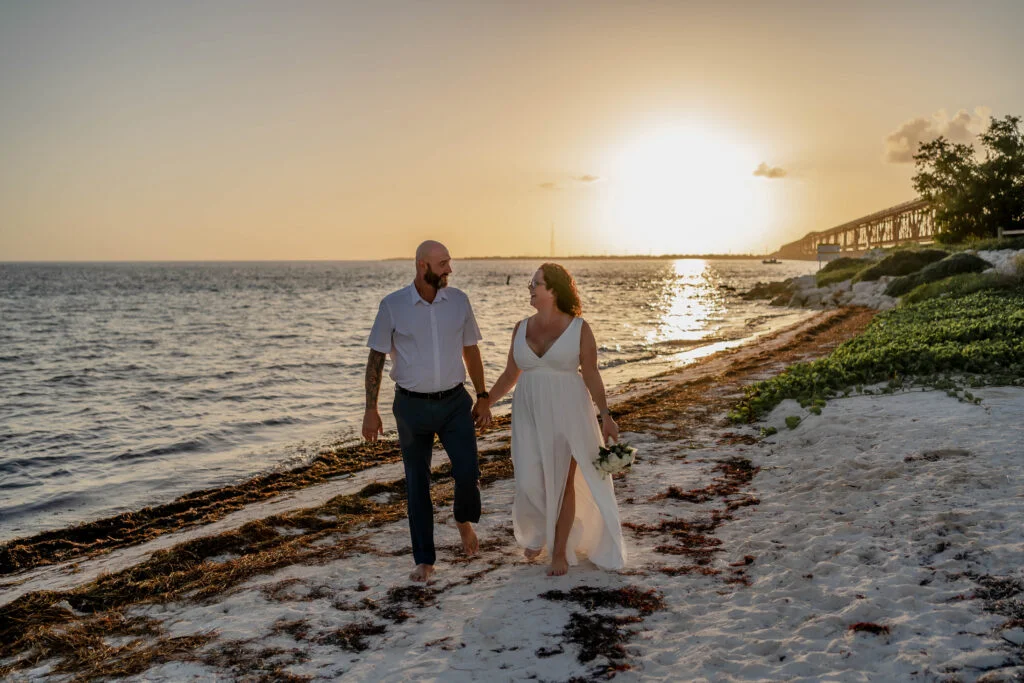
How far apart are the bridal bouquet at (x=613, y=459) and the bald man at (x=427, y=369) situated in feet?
3.03

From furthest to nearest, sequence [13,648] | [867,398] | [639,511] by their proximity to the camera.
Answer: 1. [867,398]
2. [639,511]
3. [13,648]

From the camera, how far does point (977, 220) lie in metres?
46.8

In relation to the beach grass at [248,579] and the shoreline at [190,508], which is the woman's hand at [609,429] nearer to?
the beach grass at [248,579]

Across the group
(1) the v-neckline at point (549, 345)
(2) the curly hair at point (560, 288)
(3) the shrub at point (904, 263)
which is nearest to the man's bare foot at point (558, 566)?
(1) the v-neckline at point (549, 345)

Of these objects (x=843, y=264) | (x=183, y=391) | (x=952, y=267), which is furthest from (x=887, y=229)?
(x=183, y=391)

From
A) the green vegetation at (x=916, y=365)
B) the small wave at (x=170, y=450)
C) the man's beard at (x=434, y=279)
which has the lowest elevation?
the small wave at (x=170, y=450)

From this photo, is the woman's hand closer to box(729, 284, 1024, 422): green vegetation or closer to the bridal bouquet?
the bridal bouquet

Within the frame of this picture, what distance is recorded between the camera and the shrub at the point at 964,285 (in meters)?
21.6

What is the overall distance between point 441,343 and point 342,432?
30.7ft

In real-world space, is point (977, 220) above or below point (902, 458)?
above

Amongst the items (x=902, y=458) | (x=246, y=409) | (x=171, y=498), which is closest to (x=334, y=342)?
(x=246, y=409)

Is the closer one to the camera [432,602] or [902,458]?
[432,602]

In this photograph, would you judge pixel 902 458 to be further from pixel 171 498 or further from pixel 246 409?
pixel 246 409

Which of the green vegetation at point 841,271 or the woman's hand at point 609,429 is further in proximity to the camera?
the green vegetation at point 841,271
